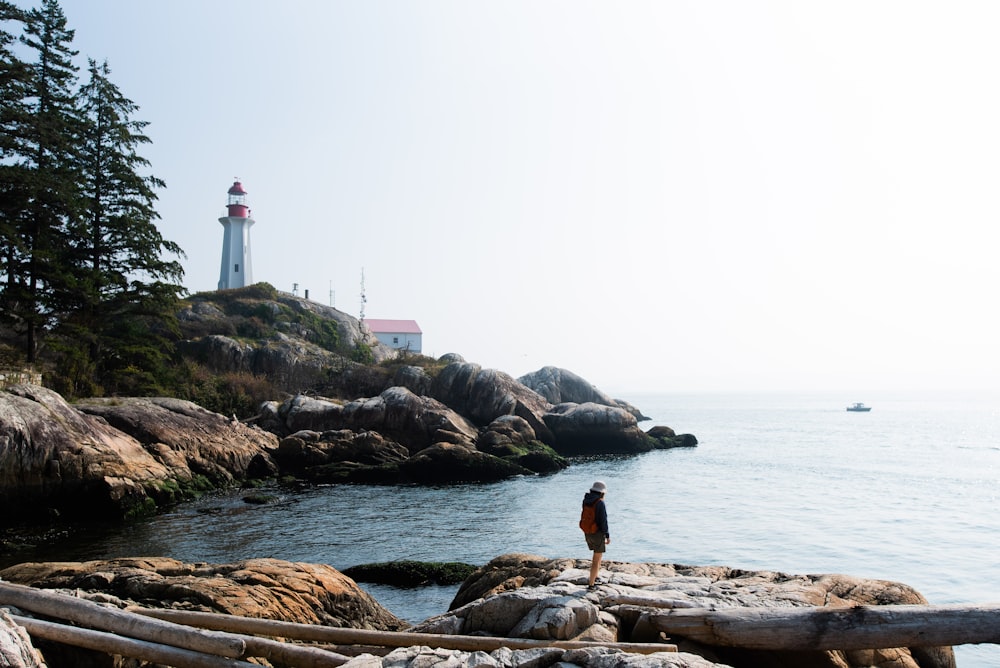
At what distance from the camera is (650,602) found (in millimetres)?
9383

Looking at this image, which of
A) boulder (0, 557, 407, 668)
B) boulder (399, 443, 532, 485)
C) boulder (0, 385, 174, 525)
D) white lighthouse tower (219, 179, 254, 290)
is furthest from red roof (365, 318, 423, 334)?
boulder (0, 557, 407, 668)

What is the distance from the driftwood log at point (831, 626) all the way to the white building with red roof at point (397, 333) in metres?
71.7

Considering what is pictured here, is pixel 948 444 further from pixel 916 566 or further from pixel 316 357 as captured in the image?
pixel 316 357

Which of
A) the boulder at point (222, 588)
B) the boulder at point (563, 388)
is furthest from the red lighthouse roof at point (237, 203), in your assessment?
the boulder at point (222, 588)

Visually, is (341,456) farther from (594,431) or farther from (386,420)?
(594,431)

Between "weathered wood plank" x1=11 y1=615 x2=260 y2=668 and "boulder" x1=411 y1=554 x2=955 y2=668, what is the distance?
2.84 meters

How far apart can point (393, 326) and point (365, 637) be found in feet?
248

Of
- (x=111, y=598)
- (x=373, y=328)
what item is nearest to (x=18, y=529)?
(x=111, y=598)

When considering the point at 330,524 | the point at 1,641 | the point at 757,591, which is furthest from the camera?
the point at 330,524

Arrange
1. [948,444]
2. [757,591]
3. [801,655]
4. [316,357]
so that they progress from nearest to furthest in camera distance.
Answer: [801,655]
[757,591]
[316,357]
[948,444]

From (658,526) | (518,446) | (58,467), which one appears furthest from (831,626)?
(518,446)

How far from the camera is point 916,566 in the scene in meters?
19.3

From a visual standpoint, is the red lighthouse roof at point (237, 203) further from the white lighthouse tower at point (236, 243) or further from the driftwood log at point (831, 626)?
the driftwood log at point (831, 626)

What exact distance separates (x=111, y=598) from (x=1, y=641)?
8.59 feet
